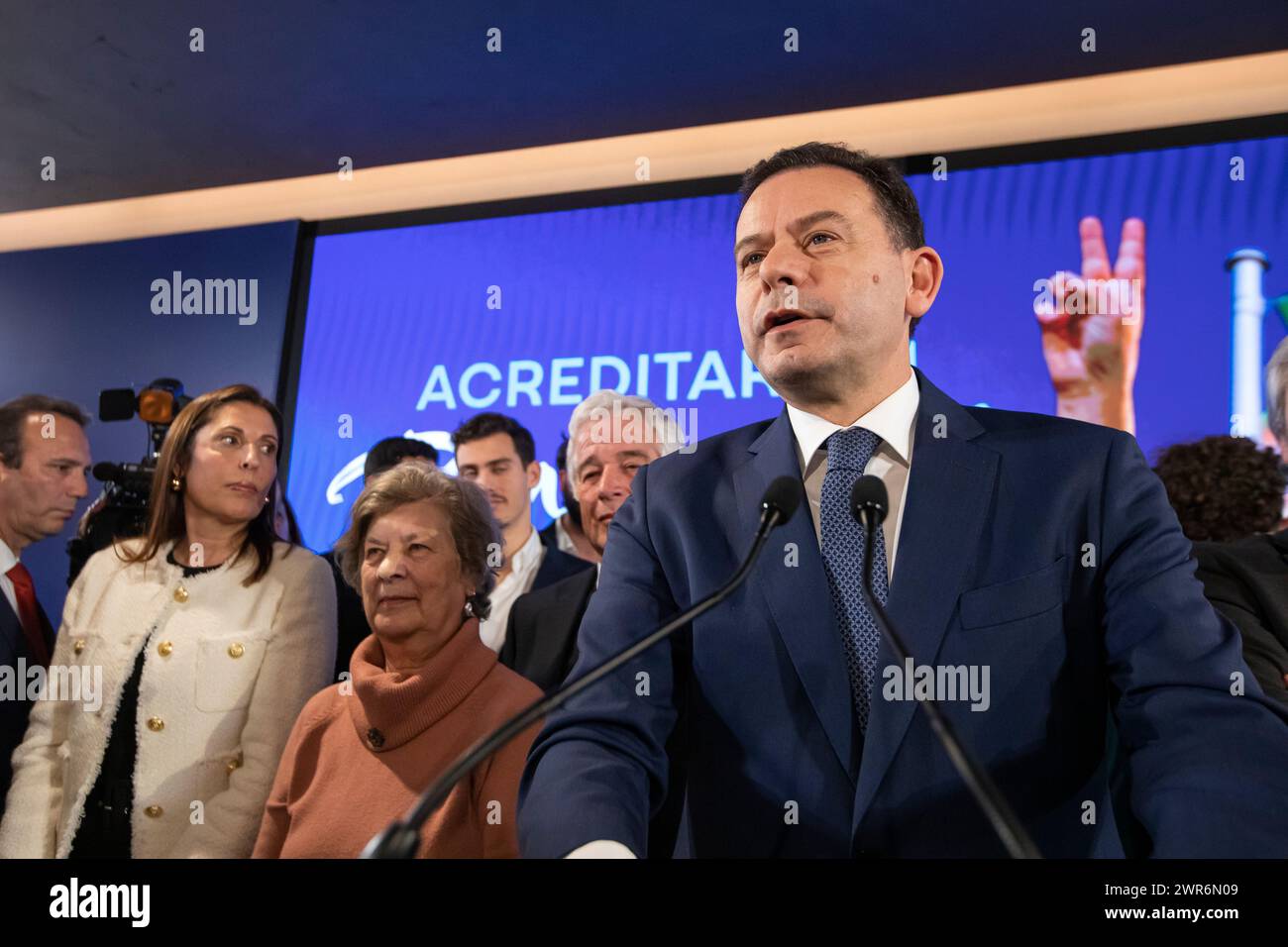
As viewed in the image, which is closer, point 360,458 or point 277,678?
point 277,678

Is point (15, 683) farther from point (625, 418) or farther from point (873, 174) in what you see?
point (873, 174)

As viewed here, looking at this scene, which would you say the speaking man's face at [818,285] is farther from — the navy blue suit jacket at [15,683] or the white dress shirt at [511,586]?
the navy blue suit jacket at [15,683]

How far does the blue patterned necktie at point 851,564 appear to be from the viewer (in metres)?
1.34

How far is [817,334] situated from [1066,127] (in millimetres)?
2669

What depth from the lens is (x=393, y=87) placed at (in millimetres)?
3855

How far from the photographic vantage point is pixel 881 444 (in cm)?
148

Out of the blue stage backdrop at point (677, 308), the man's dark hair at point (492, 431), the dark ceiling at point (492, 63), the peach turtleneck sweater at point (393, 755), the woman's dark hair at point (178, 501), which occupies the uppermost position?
the dark ceiling at point (492, 63)

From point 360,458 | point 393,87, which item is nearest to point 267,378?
point 360,458

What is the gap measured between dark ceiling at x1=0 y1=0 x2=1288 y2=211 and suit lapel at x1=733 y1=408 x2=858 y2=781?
2.28 meters

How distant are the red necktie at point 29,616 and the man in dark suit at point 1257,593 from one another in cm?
266

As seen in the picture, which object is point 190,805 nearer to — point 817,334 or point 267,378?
point 817,334

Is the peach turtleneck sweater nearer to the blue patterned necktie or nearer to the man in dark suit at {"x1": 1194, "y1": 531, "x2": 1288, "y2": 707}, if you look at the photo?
the blue patterned necktie

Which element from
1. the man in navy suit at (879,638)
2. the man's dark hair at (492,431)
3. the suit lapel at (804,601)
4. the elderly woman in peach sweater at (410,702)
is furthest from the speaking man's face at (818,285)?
the man's dark hair at (492,431)

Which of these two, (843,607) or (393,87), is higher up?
(393,87)
